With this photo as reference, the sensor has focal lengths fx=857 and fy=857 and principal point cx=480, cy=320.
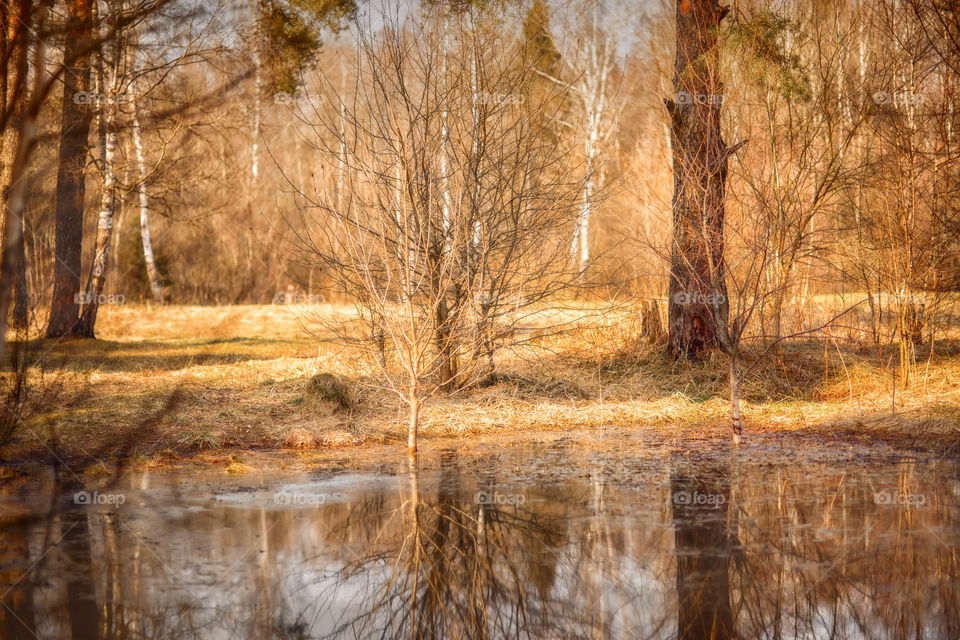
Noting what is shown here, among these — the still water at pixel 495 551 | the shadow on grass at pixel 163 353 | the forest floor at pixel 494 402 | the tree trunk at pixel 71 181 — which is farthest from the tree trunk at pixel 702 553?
the tree trunk at pixel 71 181

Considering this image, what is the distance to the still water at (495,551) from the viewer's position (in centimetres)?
444

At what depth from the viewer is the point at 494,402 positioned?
1098cm

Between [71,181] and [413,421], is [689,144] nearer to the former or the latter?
[413,421]

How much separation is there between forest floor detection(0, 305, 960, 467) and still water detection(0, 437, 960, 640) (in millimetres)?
1221

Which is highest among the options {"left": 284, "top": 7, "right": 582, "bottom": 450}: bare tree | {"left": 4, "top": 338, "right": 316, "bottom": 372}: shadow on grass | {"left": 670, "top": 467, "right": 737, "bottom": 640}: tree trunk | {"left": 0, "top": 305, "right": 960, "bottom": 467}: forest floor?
{"left": 284, "top": 7, "right": 582, "bottom": 450}: bare tree

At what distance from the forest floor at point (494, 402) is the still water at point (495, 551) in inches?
48.1

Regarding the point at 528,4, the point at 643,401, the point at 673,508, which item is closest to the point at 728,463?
the point at 673,508

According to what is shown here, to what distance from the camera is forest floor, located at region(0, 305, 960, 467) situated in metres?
9.05

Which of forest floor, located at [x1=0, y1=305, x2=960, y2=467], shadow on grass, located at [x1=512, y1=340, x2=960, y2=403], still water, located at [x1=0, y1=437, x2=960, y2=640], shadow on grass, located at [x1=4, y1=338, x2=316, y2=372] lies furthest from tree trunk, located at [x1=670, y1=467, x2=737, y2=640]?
shadow on grass, located at [x1=4, y1=338, x2=316, y2=372]

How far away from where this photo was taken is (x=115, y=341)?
18141mm

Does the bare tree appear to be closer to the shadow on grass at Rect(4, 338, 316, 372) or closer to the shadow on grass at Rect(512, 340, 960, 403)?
the shadow on grass at Rect(512, 340, 960, 403)

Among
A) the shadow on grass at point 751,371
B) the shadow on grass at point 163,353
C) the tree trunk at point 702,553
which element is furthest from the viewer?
the shadow on grass at point 163,353

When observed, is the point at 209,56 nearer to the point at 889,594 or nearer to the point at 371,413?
the point at 371,413

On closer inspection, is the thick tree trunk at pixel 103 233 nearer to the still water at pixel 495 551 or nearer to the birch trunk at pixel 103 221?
the birch trunk at pixel 103 221
